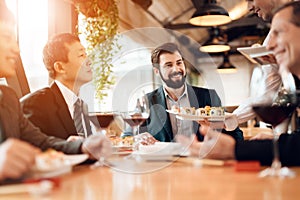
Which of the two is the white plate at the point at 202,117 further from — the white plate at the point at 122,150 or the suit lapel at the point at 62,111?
the suit lapel at the point at 62,111

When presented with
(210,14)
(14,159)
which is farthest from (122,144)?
(210,14)

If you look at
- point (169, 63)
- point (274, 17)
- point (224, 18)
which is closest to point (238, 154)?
point (274, 17)

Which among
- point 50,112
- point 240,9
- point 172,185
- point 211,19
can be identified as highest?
point 211,19

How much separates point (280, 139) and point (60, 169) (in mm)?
382

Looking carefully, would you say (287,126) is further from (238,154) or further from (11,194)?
(11,194)

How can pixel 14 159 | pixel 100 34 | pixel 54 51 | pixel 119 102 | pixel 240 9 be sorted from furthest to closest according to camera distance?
1. pixel 240 9
2. pixel 100 34
3. pixel 119 102
4. pixel 54 51
5. pixel 14 159

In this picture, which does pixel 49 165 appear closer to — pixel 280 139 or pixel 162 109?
pixel 280 139

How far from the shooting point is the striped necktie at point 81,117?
785 millimetres

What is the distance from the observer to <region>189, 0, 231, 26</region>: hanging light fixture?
2459 mm

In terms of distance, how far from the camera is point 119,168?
0.68 meters

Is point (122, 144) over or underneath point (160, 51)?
underneath

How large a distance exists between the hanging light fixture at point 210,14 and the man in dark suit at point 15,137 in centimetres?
188

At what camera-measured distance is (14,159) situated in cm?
51

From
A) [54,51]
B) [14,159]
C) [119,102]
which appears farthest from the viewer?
[119,102]
